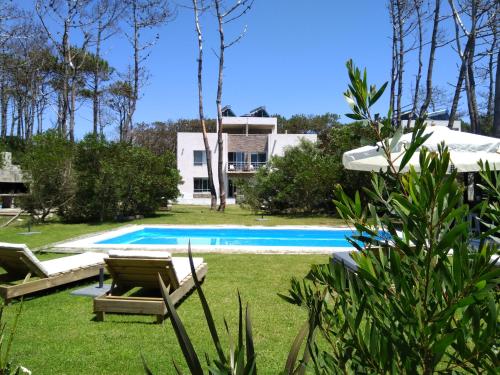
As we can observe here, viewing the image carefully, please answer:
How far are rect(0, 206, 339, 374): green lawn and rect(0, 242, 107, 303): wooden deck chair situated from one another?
22 centimetres

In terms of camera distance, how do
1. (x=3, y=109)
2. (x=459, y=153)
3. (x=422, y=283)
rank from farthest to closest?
(x=3, y=109) → (x=459, y=153) → (x=422, y=283)

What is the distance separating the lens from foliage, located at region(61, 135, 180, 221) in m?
17.6

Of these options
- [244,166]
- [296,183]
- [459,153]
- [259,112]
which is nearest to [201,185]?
[244,166]

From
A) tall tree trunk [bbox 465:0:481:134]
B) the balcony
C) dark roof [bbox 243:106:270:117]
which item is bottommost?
the balcony

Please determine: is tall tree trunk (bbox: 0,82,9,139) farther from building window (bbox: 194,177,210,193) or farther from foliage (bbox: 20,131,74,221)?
foliage (bbox: 20,131,74,221)

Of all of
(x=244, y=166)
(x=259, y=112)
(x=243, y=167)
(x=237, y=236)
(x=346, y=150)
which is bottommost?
(x=237, y=236)

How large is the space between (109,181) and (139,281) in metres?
12.2

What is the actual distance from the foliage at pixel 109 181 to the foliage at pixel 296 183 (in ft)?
18.0

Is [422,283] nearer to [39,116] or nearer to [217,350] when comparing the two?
[217,350]

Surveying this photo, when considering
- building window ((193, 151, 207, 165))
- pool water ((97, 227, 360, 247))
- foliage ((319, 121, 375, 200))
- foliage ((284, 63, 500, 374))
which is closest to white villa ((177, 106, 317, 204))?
building window ((193, 151, 207, 165))

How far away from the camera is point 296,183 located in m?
21.0

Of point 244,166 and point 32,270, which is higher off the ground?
Result: point 244,166

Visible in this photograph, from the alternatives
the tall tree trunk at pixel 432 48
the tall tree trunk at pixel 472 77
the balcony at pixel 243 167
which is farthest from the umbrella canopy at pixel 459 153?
the balcony at pixel 243 167

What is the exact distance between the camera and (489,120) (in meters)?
34.2
